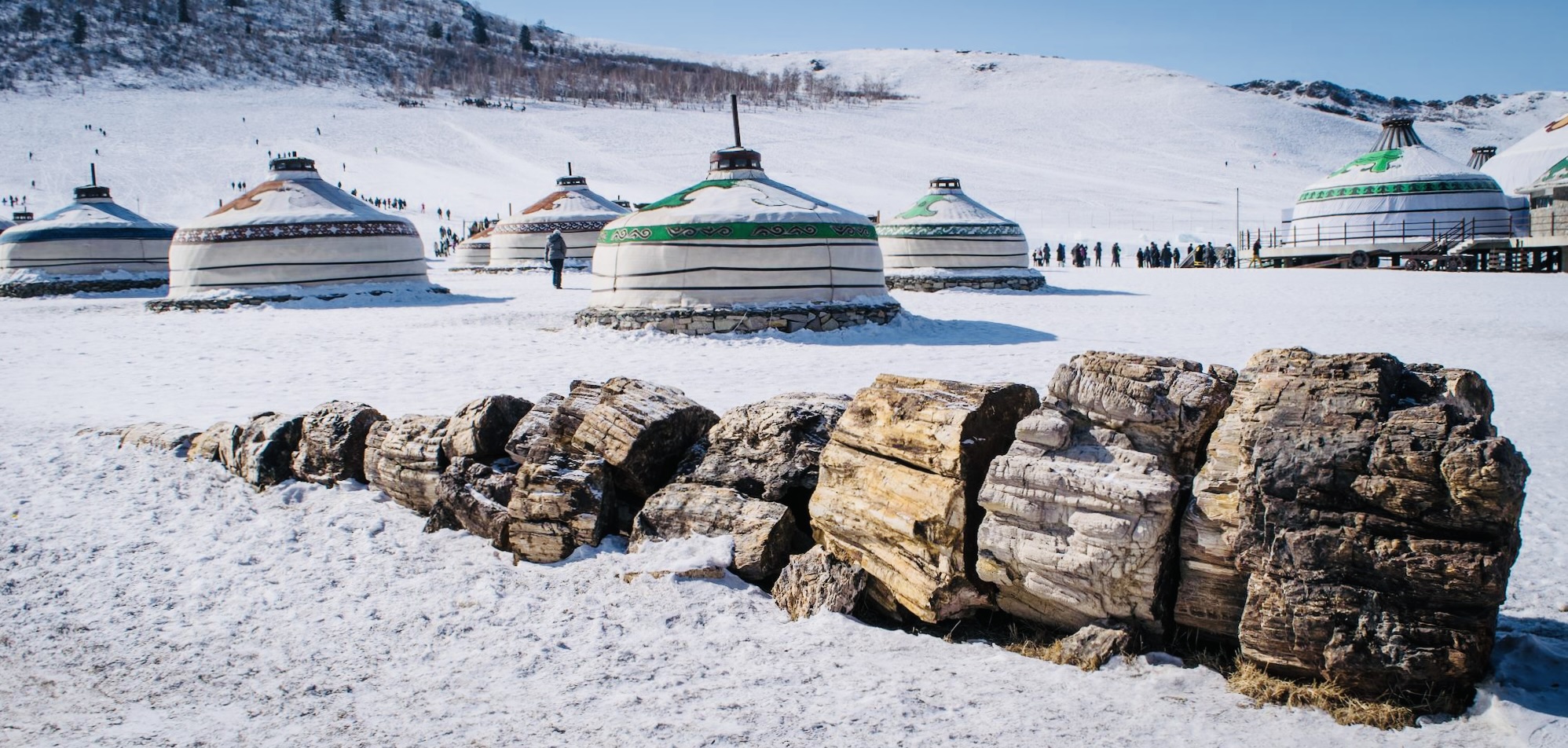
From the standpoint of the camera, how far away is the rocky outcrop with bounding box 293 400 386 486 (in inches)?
200

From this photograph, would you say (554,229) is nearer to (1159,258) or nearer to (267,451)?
(1159,258)

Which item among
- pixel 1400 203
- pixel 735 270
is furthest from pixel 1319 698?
pixel 1400 203

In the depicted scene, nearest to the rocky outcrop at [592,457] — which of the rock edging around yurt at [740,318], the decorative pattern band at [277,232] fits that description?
the rock edging around yurt at [740,318]

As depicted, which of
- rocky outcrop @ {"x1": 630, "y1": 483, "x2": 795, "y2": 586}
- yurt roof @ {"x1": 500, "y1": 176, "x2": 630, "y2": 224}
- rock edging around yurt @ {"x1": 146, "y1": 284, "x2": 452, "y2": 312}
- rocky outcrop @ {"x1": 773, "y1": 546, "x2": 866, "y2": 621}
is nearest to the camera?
rocky outcrop @ {"x1": 773, "y1": 546, "x2": 866, "y2": 621}

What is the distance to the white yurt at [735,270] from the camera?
11594 mm

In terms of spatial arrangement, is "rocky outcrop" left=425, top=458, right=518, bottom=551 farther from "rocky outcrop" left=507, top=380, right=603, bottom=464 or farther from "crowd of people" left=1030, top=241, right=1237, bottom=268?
"crowd of people" left=1030, top=241, right=1237, bottom=268

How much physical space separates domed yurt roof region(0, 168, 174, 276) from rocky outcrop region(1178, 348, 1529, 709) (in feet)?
73.9

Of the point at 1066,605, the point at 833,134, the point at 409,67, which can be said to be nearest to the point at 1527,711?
the point at 1066,605

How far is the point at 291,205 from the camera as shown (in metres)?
17.1

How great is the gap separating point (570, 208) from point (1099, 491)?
25.0m

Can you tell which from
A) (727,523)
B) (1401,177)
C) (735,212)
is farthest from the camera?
(1401,177)

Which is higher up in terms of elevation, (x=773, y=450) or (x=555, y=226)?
(x=555, y=226)

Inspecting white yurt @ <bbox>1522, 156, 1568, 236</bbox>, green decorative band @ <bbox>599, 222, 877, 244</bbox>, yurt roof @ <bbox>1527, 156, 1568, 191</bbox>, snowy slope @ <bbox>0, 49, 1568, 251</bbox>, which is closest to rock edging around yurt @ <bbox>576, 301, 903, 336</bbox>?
green decorative band @ <bbox>599, 222, 877, 244</bbox>

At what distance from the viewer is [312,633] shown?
356 centimetres
